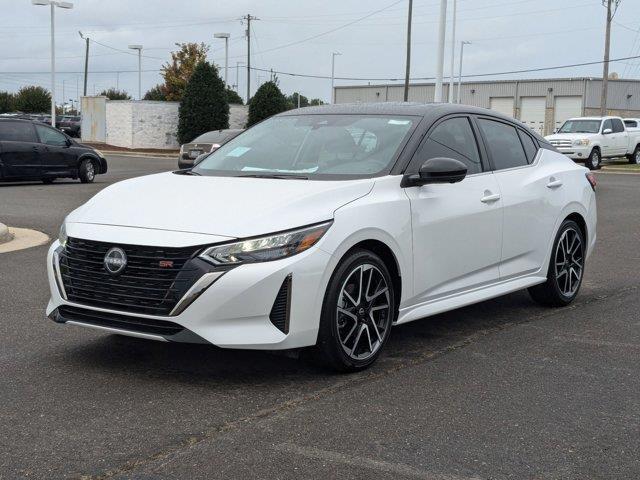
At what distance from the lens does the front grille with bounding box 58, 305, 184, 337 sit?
475 centimetres

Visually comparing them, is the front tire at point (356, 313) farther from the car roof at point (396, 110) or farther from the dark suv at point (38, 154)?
the dark suv at point (38, 154)

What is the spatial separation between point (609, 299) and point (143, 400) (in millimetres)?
4708

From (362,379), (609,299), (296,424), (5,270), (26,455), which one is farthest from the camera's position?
(5,270)

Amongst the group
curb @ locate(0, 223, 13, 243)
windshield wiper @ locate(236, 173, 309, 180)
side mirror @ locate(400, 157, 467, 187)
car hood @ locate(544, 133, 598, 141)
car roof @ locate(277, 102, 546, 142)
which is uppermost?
car roof @ locate(277, 102, 546, 142)

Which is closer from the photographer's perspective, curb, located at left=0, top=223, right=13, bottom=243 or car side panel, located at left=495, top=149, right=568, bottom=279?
car side panel, located at left=495, top=149, right=568, bottom=279

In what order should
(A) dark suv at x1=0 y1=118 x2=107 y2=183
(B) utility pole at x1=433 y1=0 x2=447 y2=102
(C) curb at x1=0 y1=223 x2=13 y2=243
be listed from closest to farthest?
(C) curb at x1=0 y1=223 x2=13 y2=243, (A) dark suv at x1=0 y1=118 x2=107 y2=183, (B) utility pole at x1=433 y1=0 x2=447 y2=102

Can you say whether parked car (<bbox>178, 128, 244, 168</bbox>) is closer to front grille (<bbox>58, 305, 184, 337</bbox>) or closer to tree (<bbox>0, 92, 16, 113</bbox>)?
front grille (<bbox>58, 305, 184, 337</bbox>)

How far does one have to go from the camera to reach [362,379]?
516 centimetres

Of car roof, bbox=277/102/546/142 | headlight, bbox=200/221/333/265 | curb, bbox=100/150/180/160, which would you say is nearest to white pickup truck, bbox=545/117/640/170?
curb, bbox=100/150/180/160

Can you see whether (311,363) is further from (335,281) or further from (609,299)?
(609,299)

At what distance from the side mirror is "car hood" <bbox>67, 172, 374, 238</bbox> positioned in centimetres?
31

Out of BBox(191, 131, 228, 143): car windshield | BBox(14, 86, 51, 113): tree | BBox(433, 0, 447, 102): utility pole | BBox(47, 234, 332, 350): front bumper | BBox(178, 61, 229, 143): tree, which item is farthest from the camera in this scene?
BBox(14, 86, 51, 113): tree

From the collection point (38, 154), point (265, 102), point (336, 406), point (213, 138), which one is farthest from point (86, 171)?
point (265, 102)

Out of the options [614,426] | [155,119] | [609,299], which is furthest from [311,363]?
[155,119]
